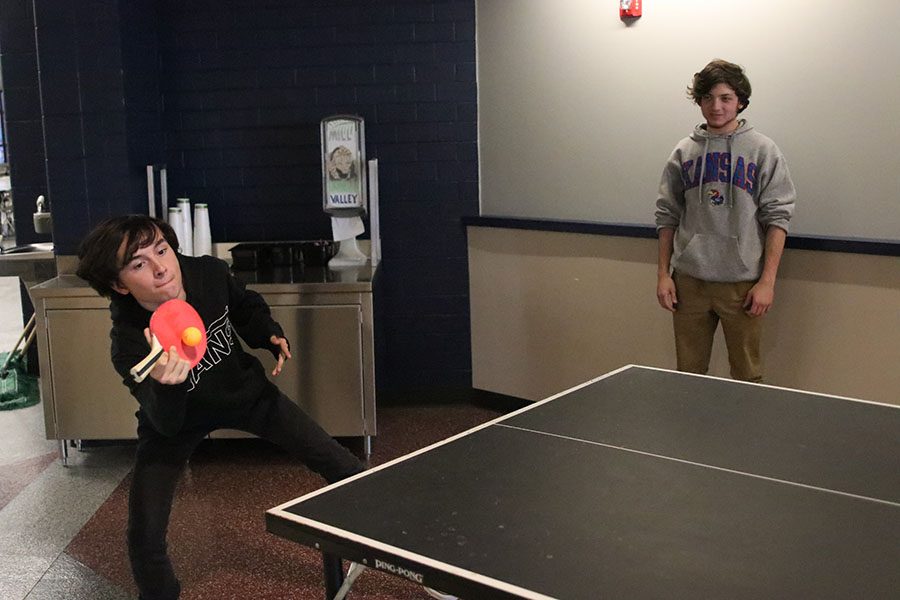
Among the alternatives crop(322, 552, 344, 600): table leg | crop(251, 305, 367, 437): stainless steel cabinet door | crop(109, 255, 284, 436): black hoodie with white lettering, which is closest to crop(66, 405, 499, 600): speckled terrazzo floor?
crop(251, 305, 367, 437): stainless steel cabinet door

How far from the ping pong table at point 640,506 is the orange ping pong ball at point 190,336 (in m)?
0.57

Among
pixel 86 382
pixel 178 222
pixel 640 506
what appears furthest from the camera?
pixel 178 222

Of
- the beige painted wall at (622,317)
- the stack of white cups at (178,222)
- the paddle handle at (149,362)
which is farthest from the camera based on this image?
the stack of white cups at (178,222)

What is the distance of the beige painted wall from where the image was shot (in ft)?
13.0

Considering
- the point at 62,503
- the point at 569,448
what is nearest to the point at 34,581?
the point at 62,503

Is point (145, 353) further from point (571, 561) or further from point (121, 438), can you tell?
point (121, 438)

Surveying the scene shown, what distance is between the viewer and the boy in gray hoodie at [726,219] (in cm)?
380

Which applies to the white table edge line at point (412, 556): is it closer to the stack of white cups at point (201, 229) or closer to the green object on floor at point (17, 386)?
the stack of white cups at point (201, 229)

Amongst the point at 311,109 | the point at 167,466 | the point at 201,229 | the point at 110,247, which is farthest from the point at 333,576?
the point at 311,109

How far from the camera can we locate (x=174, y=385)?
2.67 metres

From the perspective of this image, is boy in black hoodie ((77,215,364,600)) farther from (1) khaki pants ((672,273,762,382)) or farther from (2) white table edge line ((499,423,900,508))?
(1) khaki pants ((672,273,762,382))

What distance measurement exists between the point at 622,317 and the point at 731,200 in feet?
3.54

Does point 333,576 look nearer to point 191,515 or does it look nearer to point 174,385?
point 174,385

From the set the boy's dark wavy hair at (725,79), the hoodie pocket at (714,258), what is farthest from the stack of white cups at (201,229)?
the boy's dark wavy hair at (725,79)
